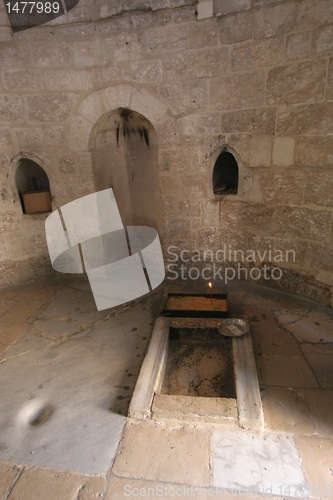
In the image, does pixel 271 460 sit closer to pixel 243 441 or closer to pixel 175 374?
pixel 243 441

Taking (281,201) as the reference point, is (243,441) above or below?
below

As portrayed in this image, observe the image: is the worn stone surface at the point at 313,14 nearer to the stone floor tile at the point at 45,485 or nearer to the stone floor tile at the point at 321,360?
the stone floor tile at the point at 321,360

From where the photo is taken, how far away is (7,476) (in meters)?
1.43

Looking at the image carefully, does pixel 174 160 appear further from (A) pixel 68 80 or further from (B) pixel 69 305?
(B) pixel 69 305

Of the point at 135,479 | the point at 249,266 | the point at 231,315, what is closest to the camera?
the point at 135,479

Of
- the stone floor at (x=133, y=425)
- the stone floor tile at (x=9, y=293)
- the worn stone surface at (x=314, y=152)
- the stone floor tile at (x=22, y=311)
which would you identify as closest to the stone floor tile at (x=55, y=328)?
the stone floor at (x=133, y=425)

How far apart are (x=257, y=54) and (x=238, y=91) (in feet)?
0.97

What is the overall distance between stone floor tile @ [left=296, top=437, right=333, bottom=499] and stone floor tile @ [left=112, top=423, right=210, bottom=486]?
45 centimetres

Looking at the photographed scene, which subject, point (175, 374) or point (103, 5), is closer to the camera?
point (175, 374)

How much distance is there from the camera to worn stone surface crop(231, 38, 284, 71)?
2420 mm

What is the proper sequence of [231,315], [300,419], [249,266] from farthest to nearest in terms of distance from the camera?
[249,266], [231,315], [300,419]

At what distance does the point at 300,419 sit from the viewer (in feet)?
5.35

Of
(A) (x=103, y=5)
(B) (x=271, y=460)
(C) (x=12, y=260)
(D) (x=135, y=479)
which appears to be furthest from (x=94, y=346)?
(A) (x=103, y=5)

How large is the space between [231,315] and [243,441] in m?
1.11
